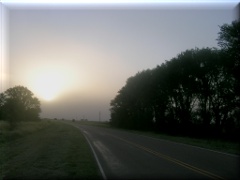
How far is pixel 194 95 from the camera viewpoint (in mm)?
66875

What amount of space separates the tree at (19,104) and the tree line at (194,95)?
22.5 meters

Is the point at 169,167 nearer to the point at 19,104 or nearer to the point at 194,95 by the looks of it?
the point at 194,95

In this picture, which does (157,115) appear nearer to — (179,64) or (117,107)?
(179,64)

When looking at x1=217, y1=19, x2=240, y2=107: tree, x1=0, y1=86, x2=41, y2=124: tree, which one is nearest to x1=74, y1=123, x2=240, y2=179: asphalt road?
x1=217, y1=19, x2=240, y2=107: tree

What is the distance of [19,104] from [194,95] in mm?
36209

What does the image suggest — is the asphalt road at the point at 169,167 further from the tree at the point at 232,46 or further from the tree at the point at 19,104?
the tree at the point at 19,104

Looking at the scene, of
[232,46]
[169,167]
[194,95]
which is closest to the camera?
[169,167]

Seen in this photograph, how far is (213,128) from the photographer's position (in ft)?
200

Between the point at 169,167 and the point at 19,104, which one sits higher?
the point at 19,104

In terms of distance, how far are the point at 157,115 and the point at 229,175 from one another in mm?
61611

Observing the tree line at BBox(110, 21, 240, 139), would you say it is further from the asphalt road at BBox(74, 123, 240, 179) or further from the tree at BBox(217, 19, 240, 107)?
the asphalt road at BBox(74, 123, 240, 179)

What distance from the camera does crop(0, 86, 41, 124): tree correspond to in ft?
241

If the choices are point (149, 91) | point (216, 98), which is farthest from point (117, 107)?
point (216, 98)

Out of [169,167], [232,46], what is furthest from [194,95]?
[169,167]
